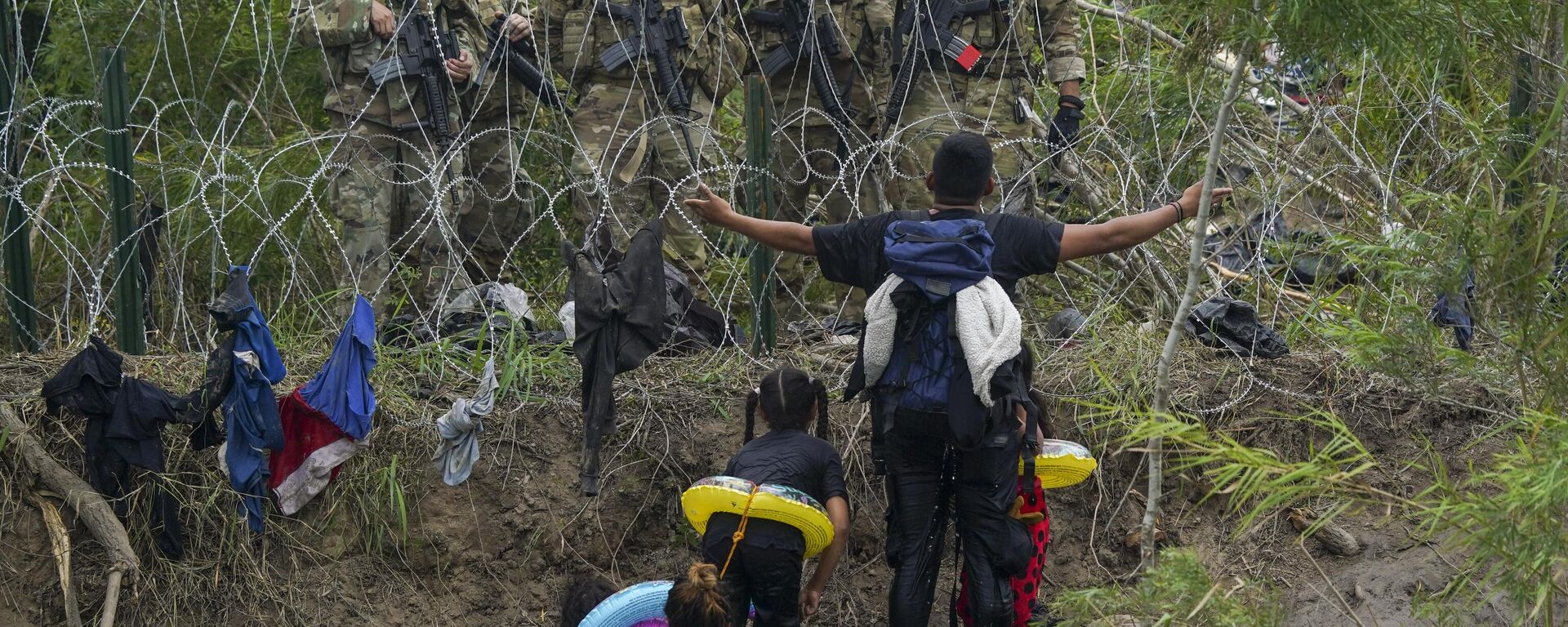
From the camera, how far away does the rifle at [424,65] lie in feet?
17.5

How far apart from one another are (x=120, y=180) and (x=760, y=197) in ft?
6.50

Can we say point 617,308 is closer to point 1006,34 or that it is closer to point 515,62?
point 515,62

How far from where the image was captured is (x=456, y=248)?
5672mm

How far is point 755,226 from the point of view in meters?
3.85

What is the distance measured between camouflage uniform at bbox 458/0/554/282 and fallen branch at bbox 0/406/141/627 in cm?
166

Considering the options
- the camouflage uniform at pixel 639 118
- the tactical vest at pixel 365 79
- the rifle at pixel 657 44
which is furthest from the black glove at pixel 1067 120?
the tactical vest at pixel 365 79

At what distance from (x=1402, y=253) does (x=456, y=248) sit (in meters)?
3.30

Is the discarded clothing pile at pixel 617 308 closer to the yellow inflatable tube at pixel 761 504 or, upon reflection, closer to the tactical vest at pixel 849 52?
the yellow inflatable tube at pixel 761 504

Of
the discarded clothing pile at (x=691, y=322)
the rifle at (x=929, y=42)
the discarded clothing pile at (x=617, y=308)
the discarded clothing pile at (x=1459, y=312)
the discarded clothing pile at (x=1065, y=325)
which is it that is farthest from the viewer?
the rifle at (x=929, y=42)

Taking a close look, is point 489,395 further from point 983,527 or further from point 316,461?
point 983,527

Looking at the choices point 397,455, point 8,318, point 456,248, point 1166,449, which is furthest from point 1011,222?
point 8,318

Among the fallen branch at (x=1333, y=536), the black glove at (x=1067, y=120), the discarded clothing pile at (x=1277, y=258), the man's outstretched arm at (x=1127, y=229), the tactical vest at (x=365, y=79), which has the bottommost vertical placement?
the fallen branch at (x=1333, y=536)

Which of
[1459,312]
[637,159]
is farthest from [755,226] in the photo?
[1459,312]

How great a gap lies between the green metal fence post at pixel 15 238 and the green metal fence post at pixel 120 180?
0.42m
